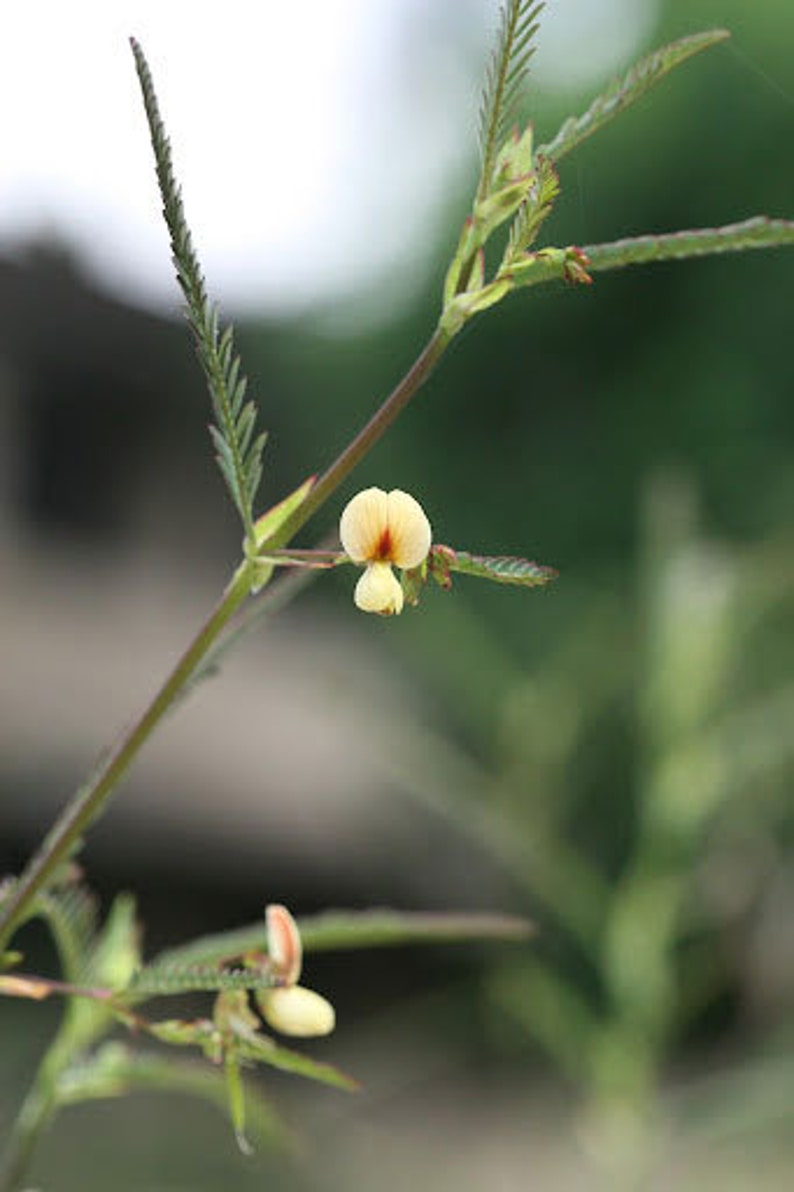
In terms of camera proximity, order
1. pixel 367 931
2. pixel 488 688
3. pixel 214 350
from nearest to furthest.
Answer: pixel 214 350 → pixel 367 931 → pixel 488 688

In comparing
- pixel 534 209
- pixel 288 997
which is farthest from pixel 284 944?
pixel 534 209

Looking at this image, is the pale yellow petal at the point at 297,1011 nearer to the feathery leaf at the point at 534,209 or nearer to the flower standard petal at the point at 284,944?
the flower standard petal at the point at 284,944

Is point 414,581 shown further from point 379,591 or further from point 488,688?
point 488,688

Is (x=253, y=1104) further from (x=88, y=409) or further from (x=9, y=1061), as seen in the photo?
(x=88, y=409)

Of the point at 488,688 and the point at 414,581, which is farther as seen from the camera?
the point at 488,688

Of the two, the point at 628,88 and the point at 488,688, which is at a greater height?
the point at 488,688

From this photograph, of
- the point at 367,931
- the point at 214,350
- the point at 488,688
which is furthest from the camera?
the point at 488,688
